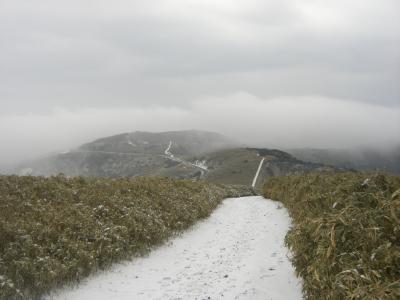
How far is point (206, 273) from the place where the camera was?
12.2 metres

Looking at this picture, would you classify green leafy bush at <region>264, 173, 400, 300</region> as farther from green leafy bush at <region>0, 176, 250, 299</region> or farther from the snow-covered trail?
green leafy bush at <region>0, 176, 250, 299</region>

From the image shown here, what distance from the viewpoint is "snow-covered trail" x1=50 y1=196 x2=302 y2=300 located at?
1044cm

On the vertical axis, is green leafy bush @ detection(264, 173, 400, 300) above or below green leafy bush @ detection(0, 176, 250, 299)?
above

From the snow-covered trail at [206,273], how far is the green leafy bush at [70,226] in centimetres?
58

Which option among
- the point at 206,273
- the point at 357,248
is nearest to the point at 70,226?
the point at 206,273

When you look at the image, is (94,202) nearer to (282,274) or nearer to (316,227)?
(282,274)

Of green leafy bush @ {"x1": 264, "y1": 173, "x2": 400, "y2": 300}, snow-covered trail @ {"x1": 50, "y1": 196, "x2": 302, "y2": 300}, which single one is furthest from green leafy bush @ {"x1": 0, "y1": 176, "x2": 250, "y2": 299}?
green leafy bush @ {"x1": 264, "y1": 173, "x2": 400, "y2": 300}

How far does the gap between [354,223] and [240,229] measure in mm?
12640

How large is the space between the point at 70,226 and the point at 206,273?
14.6 ft

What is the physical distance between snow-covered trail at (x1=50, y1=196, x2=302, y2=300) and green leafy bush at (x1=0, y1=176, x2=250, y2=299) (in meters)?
0.58

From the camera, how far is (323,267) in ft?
24.2

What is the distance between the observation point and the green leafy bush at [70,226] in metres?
9.97

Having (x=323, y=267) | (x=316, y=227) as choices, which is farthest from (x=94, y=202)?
(x=323, y=267)

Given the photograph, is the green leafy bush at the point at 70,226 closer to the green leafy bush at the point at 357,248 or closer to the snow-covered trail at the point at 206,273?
the snow-covered trail at the point at 206,273
